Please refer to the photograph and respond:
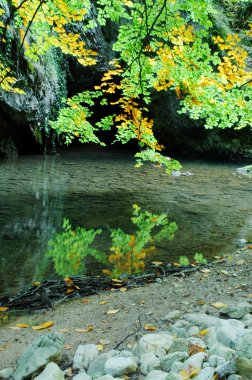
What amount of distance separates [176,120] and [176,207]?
36.2 feet

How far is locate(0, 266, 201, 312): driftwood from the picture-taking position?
4246 millimetres

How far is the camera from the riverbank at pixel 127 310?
3328 mm

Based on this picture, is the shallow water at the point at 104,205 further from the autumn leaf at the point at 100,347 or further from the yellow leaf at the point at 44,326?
the autumn leaf at the point at 100,347

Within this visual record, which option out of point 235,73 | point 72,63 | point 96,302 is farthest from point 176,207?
point 72,63

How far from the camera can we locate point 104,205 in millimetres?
9078

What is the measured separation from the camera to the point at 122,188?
11344 millimetres

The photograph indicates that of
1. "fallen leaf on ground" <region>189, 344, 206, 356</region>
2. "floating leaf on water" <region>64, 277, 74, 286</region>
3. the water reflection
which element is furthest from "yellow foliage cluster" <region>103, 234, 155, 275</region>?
"fallen leaf on ground" <region>189, 344, 206, 356</region>

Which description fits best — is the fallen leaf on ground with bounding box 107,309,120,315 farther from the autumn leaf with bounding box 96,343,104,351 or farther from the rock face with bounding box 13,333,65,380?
the rock face with bounding box 13,333,65,380

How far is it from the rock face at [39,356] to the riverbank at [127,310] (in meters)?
0.21

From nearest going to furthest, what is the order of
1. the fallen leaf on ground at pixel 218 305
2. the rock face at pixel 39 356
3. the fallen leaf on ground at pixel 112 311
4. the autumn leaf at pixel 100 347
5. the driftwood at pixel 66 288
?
1. the rock face at pixel 39 356
2. the autumn leaf at pixel 100 347
3. the fallen leaf on ground at pixel 218 305
4. the fallen leaf on ground at pixel 112 311
5. the driftwood at pixel 66 288

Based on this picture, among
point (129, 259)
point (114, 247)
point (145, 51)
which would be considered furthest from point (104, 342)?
point (145, 51)

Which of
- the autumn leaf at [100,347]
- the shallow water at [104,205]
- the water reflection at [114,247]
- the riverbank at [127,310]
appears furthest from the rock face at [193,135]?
the autumn leaf at [100,347]

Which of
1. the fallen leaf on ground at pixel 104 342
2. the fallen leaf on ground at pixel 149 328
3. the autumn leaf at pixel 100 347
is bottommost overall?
the fallen leaf on ground at pixel 104 342

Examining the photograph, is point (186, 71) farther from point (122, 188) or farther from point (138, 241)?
point (122, 188)
